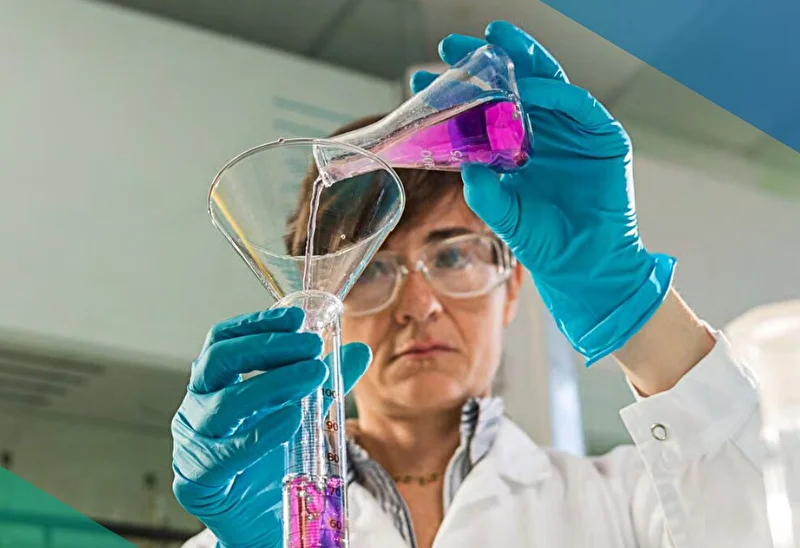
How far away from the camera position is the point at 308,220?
886mm

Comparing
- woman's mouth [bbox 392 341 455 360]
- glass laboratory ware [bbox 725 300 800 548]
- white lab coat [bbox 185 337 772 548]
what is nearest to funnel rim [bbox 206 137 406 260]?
glass laboratory ware [bbox 725 300 800 548]

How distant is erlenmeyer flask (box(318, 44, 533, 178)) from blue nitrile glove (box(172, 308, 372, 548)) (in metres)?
0.22

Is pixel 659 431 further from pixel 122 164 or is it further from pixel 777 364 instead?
pixel 122 164

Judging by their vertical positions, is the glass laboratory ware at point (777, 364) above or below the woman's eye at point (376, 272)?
below

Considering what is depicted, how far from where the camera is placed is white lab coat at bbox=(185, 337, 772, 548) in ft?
3.85

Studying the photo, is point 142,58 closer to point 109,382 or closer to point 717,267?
point 109,382

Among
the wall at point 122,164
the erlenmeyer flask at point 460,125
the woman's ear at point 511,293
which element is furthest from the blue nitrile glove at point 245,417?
the wall at point 122,164

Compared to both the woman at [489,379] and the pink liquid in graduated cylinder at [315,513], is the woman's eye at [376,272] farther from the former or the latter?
the pink liquid in graduated cylinder at [315,513]

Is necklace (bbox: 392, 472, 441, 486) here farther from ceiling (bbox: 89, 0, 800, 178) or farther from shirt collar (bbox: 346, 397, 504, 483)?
ceiling (bbox: 89, 0, 800, 178)

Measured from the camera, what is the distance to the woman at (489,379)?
996mm

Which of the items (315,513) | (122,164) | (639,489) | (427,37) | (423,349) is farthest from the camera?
(427,37)

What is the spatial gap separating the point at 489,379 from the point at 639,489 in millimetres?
325

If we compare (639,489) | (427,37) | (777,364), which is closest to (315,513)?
(777,364)

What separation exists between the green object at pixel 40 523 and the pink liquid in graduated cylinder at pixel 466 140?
1.56 meters
